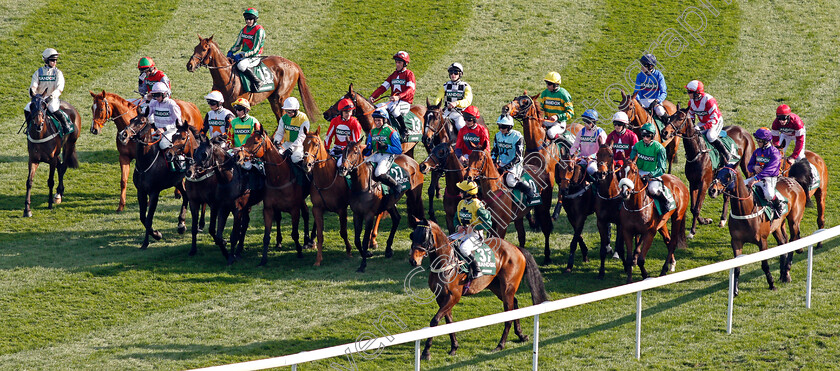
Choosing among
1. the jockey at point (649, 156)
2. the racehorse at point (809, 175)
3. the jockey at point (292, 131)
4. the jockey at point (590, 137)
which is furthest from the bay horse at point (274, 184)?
the racehorse at point (809, 175)

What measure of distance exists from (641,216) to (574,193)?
109 cm

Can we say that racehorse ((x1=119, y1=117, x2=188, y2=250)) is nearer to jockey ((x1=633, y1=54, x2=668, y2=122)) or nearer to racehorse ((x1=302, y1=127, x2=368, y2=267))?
racehorse ((x1=302, y1=127, x2=368, y2=267))

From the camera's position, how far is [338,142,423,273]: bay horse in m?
13.5

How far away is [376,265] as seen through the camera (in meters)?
13.9

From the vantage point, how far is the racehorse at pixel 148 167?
574 inches

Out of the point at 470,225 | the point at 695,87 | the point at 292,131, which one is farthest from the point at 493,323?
the point at 695,87

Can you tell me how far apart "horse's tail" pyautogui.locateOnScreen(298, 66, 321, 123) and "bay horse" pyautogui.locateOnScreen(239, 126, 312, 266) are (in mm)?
4566

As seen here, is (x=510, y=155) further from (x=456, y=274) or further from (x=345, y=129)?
(x=456, y=274)

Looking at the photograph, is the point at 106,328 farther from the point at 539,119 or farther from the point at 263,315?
the point at 539,119

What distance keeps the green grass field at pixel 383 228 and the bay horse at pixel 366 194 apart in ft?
1.29

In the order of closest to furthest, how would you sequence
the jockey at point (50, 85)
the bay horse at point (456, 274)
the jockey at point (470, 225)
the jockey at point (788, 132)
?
the bay horse at point (456, 274) → the jockey at point (470, 225) → the jockey at point (788, 132) → the jockey at point (50, 85)

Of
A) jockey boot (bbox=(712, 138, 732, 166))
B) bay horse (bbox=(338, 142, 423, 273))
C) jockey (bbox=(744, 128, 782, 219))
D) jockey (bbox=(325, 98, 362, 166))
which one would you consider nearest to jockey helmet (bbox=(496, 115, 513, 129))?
bay horse (bbox=(338, 142, 423, 273))

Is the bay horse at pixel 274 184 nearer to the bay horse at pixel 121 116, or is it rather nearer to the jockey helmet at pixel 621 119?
the bay horse at pixel 121 116

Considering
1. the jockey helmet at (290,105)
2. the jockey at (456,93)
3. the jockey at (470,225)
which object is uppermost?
the jockey at (456,93)
